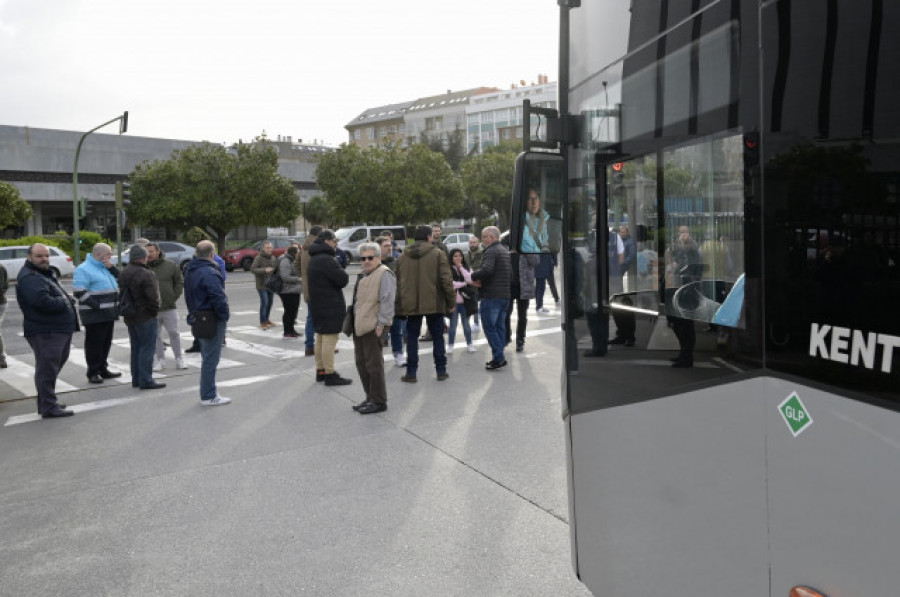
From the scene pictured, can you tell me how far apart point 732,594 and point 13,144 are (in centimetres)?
4990

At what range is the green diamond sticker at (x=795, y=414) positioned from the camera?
1.82 meters

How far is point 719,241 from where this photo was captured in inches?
85.0

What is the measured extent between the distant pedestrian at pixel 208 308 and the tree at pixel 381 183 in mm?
37290

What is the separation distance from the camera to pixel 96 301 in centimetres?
898

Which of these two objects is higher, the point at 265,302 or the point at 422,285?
the point at 422,285

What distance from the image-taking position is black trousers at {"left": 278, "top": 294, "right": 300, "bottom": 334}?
40.8 ft

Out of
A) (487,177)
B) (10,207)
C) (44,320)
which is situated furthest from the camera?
(487,177)

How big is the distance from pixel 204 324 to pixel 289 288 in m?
4.64

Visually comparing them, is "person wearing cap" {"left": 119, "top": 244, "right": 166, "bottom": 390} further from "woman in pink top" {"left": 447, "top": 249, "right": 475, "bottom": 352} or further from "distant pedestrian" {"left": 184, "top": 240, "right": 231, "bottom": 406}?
"woman in pink top" {"left": 447, "top": 249, "right": 475, "bottom": 352}

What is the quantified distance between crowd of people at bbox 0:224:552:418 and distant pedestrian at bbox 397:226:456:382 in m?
0.01

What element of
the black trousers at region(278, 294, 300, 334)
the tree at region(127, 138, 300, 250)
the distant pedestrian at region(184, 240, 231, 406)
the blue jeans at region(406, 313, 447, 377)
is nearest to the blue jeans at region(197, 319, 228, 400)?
the distant pedestrian at region(184, 240, 231, 406)

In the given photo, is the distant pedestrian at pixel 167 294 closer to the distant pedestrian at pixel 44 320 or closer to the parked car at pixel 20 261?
the distant pedestrian at pixel 44 320

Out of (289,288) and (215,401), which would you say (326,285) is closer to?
(215,401)

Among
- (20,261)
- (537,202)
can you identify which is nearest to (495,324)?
(537,202)
